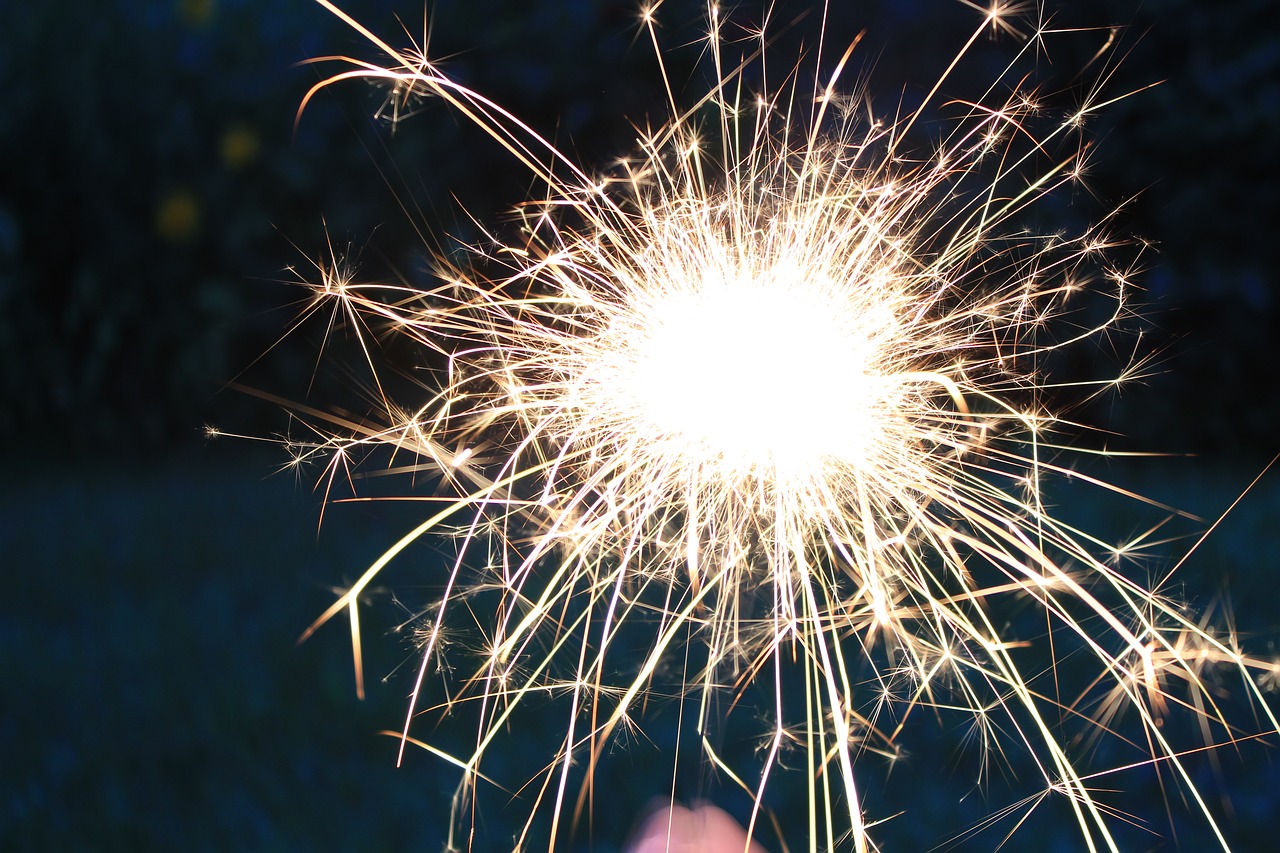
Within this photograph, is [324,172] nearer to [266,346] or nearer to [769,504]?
[266,346]

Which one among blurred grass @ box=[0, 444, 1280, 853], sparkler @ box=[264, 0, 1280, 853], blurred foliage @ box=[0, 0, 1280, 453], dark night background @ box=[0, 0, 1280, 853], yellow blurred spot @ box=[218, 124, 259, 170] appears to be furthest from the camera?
yellow blurred spot @ box=[218, 124, 259, 170]

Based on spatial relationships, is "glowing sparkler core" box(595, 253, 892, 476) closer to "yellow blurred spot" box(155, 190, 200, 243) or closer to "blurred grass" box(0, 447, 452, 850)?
"blurred grass" box(0, 447, 452, 850)

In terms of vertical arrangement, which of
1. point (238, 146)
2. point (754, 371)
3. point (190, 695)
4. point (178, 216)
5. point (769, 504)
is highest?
point (238, 146)

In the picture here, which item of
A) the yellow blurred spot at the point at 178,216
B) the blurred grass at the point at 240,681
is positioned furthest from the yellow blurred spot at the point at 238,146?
the blurred grass at the point at 240,681

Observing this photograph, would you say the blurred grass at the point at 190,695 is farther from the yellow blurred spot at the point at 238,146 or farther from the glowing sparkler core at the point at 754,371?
the yellow blurred spot at the point at 238,146

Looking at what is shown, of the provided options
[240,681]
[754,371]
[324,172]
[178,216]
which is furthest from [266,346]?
[754,371]

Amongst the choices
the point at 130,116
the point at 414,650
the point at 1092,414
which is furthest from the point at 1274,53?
the point at 130,116

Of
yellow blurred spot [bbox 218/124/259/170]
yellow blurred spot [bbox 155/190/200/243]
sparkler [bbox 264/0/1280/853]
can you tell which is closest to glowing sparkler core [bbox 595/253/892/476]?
sparkler [bbox 264/0/1280/853]
